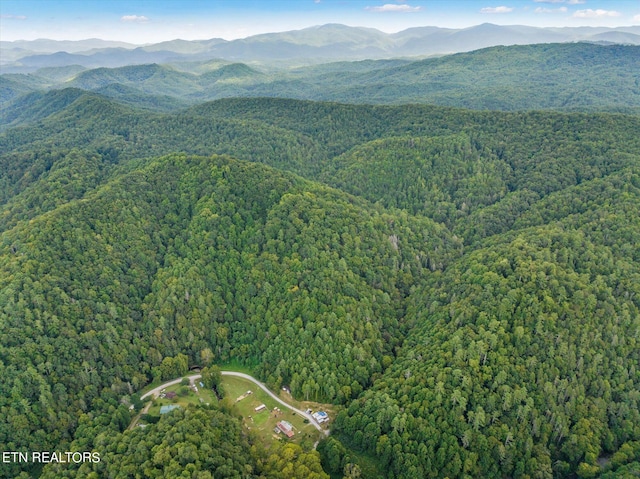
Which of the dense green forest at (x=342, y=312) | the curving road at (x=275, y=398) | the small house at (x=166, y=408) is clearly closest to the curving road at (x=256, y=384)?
the curving road at (x=275, y=398)

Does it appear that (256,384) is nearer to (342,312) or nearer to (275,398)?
(275,398)

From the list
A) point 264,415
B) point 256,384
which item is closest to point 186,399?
point 256,384

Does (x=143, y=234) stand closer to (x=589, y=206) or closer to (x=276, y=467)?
(x=276, y=467)

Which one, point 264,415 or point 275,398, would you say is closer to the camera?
point 264,415

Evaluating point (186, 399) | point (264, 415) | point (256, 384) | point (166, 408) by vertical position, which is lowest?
point (264, 415)

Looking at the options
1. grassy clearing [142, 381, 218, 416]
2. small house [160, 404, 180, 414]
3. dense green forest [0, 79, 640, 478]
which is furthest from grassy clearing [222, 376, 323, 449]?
small house [160, 404, 180, 414]

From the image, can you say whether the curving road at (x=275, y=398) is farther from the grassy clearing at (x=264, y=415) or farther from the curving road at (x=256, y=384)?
the grassy clearing at (x=264, y=415)

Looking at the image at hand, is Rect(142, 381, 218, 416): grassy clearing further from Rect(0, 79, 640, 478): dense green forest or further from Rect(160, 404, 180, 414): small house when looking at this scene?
Rect(0, 79, 640, 478): dense green forest

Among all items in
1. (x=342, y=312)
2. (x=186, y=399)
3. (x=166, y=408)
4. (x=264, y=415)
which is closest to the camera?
(x=166, y=408)
